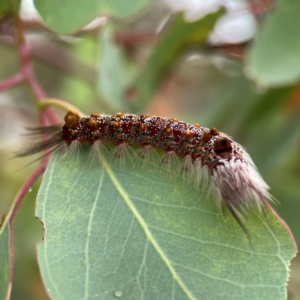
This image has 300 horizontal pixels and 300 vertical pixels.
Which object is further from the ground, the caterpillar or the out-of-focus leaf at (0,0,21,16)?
the out-of-focus leaf at (0,0,21,16)

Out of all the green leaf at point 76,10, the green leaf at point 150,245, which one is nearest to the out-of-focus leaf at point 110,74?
the green leaf at point 76,10

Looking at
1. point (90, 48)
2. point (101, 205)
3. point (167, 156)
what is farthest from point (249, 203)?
point (90, 48)

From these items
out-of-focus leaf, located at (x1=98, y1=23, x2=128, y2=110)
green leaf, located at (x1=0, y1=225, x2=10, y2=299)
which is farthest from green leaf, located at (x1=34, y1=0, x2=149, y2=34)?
out-of-focus leaf, located at (x1=98, y1=23, x2=128, y2=110)

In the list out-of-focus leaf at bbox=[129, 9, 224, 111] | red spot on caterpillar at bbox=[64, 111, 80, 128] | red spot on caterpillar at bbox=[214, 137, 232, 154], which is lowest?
red spot on caterpillar at bbox=[214, 137, 232, 154]

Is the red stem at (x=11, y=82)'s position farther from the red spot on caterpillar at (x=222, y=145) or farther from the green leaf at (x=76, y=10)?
the red spot on caterpillar at (x=222, y=145)

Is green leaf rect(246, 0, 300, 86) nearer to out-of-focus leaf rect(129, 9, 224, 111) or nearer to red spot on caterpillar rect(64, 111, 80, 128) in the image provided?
Answer: out-of-focus leaf rect(129, 9, 224, 111)
